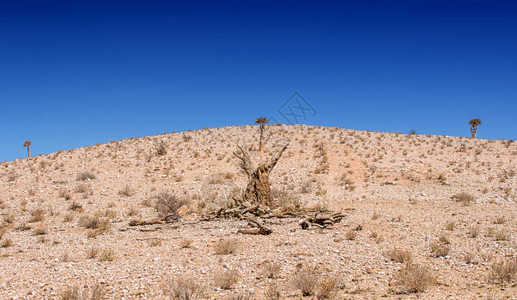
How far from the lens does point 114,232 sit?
11836mm

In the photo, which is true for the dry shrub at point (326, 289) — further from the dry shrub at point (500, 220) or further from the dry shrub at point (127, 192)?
the dry shrub at point (127, 192)

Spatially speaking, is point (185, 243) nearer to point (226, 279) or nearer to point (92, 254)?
point (92, 254)

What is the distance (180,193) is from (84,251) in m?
10.5

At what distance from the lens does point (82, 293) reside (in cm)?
592

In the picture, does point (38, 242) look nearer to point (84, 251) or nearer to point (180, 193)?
point (84, 251)

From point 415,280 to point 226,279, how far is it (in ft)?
10.9

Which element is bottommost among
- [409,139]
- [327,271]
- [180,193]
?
[327,271]

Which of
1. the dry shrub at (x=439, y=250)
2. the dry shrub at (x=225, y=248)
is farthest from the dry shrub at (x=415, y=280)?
the dry shrub at (x=225, y=248)

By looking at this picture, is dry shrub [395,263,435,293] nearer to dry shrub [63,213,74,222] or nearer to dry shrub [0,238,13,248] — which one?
dry shrub [0,238,13,248]

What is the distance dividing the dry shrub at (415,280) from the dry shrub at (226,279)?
2995 mm

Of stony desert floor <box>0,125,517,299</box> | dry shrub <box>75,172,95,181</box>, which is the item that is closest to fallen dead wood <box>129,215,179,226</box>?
stony desert floor <box>0,125,517,299</box>

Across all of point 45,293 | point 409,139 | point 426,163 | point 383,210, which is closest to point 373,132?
point 409,139

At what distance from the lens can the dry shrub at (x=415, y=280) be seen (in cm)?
595

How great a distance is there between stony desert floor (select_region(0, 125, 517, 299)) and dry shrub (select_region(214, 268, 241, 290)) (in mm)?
30
